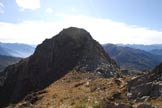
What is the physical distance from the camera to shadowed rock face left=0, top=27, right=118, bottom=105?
269 ft

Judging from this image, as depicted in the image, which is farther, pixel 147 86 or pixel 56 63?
pixel 56 63

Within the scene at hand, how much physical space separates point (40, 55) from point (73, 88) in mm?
37083

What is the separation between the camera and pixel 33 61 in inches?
3770

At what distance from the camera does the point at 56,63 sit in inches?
3477

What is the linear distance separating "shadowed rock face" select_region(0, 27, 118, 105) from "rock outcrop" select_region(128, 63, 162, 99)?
34.9 meters

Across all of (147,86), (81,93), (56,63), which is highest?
(56,63)

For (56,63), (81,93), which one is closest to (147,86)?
(81,93)

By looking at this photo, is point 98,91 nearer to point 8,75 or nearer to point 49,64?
point 49,64

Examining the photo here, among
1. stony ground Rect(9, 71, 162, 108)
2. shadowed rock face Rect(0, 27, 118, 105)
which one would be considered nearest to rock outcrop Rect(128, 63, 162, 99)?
stony ground Rect(9, 71, 162, 108)

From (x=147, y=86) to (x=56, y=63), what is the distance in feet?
178

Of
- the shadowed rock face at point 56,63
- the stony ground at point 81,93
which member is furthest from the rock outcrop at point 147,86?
the shadowed rock face at point 56,63

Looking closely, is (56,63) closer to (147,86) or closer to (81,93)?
(81,93)

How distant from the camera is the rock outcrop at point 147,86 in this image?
34.3 metres

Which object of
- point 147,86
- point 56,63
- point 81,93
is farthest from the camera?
point 56,63
